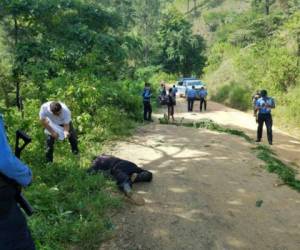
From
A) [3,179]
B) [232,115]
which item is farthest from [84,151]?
[232,115]

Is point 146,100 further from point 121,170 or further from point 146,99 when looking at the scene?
point 121,170

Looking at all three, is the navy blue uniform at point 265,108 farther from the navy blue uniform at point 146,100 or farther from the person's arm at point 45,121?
the person's arm at point 45,121

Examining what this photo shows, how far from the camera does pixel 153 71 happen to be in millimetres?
44000

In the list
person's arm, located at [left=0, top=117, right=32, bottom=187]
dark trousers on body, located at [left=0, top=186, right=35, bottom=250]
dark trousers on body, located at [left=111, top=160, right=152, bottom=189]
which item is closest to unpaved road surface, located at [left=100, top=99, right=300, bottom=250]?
dark trousers on body, located at [left=111, top=160, right=152, bottom=189]

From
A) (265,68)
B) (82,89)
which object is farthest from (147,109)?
(265,68)

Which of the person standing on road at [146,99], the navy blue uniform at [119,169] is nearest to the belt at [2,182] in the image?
the navy blue uniform at [119,169]

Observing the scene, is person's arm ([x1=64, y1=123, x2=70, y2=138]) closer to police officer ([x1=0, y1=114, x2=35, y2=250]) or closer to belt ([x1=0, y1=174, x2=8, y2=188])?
police officer ([x1=0, y1=114, x2=35, y2=250])

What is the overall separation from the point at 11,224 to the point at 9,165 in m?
0.39

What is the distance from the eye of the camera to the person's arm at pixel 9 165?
2.64 metres

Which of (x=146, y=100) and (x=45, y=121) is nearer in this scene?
(x=45, y=121)

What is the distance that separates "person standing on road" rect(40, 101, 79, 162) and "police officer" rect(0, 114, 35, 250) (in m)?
5.10

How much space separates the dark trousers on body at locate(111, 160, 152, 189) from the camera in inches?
271

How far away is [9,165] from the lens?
268 centimetres

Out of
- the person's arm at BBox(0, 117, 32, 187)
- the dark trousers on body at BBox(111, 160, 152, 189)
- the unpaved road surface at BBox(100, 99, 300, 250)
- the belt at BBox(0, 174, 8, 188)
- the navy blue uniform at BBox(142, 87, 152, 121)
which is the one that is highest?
the person's arm at BBox(0, 117, 32, 187)
